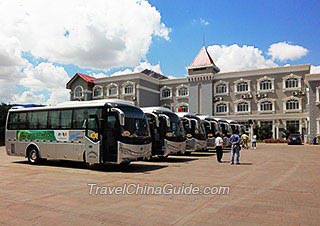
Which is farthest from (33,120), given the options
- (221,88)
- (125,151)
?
(221,88)

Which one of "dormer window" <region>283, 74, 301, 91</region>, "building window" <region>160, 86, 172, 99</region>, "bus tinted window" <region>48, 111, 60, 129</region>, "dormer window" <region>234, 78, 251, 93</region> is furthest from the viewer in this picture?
"building window" <region>160, 86, 172, 99</region>

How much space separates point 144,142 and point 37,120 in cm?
638

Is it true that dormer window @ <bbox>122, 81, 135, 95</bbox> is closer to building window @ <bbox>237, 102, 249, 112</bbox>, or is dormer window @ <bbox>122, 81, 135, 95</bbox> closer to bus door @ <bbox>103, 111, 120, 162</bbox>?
building window @ <bbox>237, 102, 249, 112</bbox>

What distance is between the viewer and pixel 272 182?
10.8 meters

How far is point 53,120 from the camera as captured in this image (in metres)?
15.8

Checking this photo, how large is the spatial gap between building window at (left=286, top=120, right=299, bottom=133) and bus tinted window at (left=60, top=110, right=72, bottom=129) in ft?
135

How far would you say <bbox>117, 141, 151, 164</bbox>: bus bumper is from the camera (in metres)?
13.2

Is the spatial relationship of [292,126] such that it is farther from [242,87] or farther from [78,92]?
[78,92]

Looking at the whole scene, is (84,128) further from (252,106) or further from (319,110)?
(252,106)

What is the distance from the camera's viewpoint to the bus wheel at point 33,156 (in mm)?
16547

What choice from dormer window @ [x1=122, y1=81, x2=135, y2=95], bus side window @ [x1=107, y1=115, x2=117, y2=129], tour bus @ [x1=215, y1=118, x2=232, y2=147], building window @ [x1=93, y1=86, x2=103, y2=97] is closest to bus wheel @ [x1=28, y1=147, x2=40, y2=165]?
bus side window @ [x1=107, y1=115, x2=117, y2=129]

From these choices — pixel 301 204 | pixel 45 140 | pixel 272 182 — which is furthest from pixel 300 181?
pixel 45 140

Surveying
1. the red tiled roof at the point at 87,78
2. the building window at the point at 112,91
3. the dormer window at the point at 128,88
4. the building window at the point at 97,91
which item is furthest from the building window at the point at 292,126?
the red tiled roof at the point at 87,78

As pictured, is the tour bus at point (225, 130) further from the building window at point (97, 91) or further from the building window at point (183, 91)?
the building window at point (97, 91)
